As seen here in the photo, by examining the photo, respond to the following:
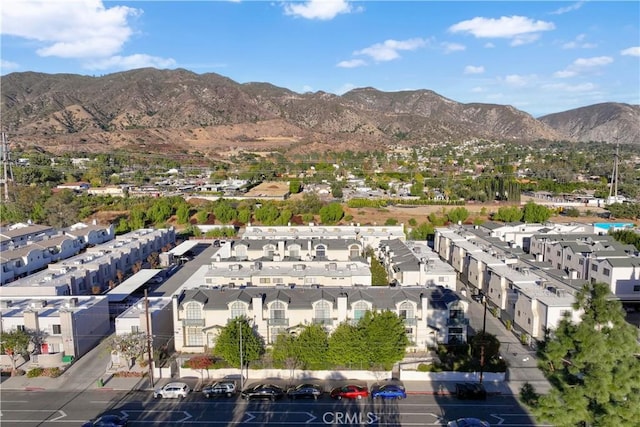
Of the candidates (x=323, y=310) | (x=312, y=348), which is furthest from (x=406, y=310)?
(x=312, y=348)

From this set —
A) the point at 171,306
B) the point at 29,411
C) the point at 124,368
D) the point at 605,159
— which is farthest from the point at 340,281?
the point at 605,159

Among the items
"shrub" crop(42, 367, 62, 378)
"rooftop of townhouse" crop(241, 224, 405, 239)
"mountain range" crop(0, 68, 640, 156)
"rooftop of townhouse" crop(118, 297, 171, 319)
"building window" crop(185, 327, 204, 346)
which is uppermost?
"mountain range" crop(0, 68, 640, 156)

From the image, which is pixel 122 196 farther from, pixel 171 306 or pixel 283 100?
pixel 283 100

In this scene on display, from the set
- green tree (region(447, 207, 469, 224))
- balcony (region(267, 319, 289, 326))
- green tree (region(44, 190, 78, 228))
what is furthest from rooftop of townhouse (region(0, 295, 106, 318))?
green tree (region(447, 207, 469, 224))

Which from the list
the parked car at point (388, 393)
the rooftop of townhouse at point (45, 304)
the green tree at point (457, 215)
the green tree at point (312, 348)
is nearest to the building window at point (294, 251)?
the rooftop of townhouse at point (45, 304)

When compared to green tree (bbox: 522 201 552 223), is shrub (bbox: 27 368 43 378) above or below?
below

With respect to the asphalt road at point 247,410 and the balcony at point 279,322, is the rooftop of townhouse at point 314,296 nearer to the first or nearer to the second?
the balcony at point 279,322

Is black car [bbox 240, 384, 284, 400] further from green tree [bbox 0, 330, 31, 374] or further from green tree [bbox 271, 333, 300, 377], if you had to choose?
green tree [bbox 0, 330, 31, 374]
